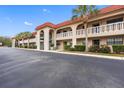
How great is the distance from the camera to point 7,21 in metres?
21.4

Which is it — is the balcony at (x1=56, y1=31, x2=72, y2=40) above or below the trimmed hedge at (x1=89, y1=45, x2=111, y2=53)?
above

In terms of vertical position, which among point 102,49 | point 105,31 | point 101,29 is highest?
point 101,29

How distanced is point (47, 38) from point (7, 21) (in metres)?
11.8

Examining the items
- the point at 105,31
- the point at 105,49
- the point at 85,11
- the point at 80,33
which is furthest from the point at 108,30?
the point at 80,33

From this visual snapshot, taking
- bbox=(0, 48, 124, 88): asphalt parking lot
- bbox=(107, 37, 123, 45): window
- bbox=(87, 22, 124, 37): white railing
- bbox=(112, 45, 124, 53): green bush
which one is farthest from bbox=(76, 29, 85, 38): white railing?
bbox=(0, 48, 124, 88): asphalt parking lot

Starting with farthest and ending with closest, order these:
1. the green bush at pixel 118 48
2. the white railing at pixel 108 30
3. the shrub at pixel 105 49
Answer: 1. the shrub at pixel 105 49
2. the white railing at pixel 108 30
3. the green bush at pixel 118 48

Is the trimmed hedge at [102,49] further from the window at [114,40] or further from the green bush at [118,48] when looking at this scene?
the window at [114,40]

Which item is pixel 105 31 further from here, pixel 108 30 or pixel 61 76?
pixel 61 76

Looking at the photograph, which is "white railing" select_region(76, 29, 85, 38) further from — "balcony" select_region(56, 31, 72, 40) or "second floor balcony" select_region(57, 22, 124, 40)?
"balcony" select_region(56, 31, 72, 40)

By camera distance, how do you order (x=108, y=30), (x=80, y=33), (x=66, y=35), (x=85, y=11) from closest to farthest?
(x=108, y=30)
(x=85, y=11)
(x=80, y=33)
(x=66, y=35)

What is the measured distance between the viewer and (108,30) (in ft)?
59.7

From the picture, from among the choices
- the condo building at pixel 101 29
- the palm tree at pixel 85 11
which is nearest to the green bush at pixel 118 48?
the condo building at pixel 101 29

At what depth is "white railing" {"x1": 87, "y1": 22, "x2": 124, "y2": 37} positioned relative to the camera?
16.7m

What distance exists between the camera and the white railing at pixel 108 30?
54.8 feet
